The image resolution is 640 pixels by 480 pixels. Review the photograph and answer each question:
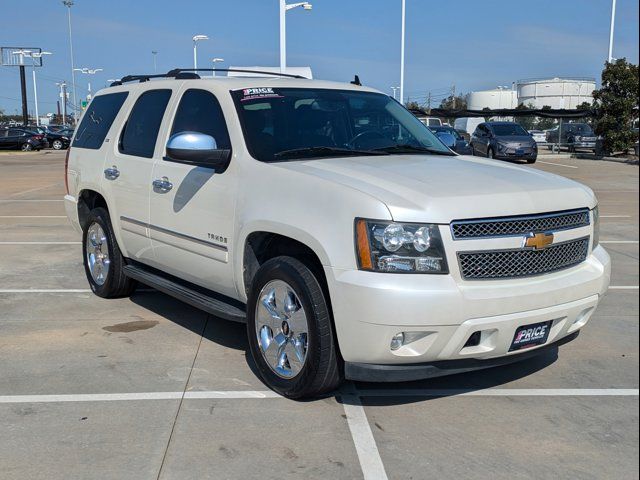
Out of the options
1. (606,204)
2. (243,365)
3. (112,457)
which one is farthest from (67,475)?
(606,204)

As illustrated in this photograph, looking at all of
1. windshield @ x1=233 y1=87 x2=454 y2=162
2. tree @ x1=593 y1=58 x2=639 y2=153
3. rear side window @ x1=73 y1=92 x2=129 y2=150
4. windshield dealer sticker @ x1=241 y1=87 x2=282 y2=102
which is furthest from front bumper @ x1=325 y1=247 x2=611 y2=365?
tree @ x1=593 y1=58 x2=639 y2=153

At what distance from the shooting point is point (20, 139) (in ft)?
142

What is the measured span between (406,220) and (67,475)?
215 cm

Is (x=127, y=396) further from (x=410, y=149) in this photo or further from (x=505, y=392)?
(x=410, y=149)

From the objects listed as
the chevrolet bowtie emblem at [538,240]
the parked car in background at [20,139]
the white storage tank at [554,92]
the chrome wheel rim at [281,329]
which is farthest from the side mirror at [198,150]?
the white storage tank at [554,92]

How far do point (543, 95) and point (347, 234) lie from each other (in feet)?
216

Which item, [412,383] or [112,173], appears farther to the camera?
[112,173]

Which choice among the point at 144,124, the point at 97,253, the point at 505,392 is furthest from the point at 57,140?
the point at 505,392

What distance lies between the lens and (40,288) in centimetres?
718

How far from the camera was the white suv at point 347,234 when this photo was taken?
3643 mm

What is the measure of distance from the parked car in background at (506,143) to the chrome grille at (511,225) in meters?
24.1

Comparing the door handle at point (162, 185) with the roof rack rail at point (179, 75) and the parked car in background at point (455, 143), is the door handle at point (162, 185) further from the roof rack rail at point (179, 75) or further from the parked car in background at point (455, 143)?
the parked car in background at point (455, 143)

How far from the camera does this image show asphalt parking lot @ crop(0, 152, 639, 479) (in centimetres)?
346

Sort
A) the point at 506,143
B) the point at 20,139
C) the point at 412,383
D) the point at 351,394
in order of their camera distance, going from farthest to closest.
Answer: the point at 20,139
the point at 506,143
the point at 412,383
the point at 351,394
